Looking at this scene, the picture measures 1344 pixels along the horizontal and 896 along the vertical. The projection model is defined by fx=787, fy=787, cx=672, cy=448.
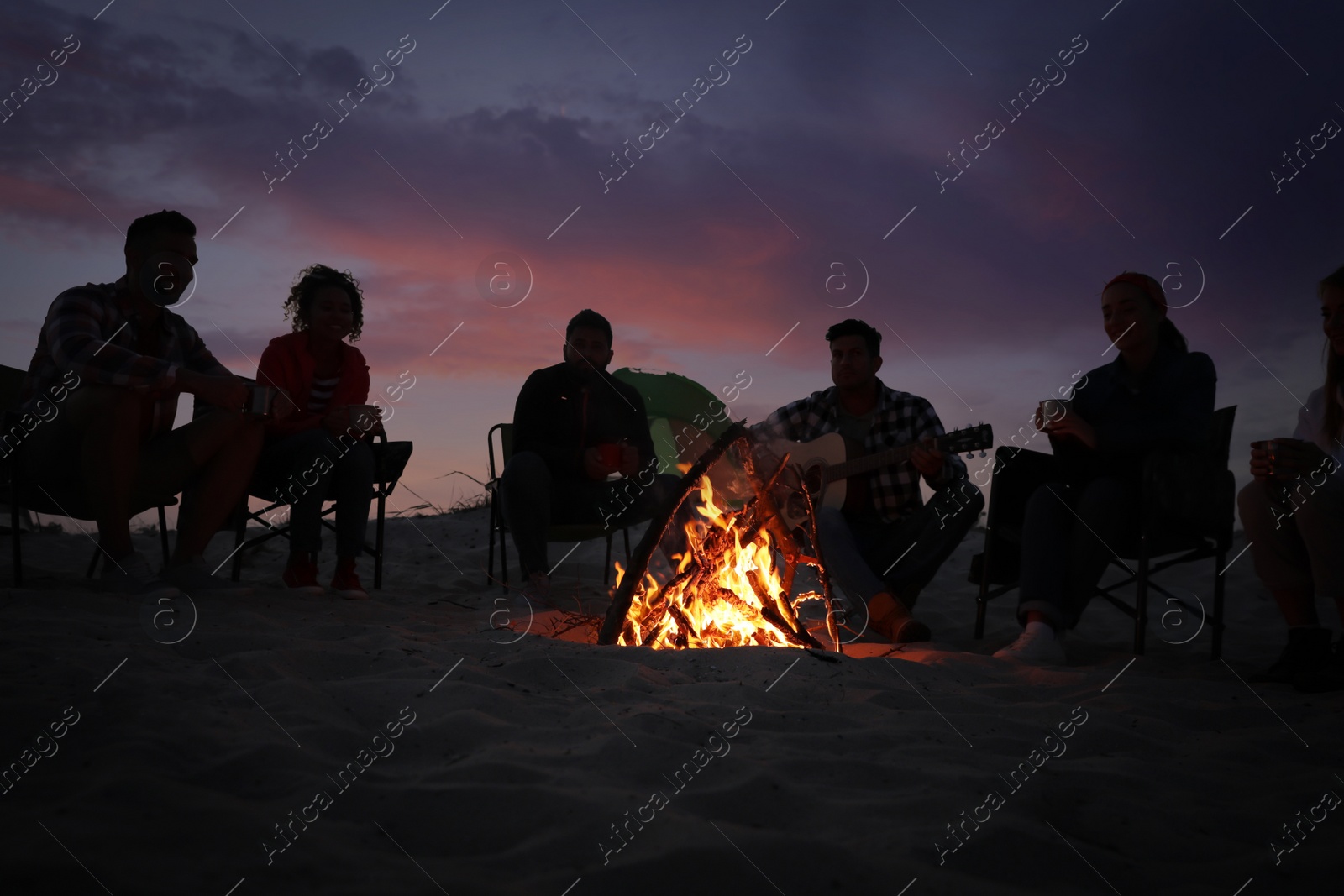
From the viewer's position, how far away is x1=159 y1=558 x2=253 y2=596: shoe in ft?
10.7

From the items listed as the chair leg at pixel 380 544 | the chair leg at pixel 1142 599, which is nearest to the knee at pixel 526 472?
the chair leg at pixel 380 544

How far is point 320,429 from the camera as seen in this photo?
3.89 metres

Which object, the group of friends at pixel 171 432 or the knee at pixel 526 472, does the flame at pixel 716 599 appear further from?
the group of friends at pixel 171 432

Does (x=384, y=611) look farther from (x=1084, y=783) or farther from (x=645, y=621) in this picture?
(x=1084, y=783)

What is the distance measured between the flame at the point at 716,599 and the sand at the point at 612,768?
0.33 metres

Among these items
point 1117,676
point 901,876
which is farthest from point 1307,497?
point 901,876

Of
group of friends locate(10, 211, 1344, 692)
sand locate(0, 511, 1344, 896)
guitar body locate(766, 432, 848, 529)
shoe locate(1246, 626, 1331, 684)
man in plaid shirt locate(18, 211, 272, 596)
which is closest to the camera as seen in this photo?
sand locate(0, 511, 1344, 896)

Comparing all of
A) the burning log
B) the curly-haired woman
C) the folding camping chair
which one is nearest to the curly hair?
the curly-haired woman

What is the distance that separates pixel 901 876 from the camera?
4.38 ft

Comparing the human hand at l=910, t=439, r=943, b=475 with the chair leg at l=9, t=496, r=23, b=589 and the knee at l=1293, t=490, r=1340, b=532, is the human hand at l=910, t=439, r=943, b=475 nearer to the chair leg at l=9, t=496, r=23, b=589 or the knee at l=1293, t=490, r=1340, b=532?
the knee at l=1293, t=490, r=1340, b=532

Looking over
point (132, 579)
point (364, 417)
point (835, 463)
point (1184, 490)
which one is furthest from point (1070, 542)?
point (132, 579)

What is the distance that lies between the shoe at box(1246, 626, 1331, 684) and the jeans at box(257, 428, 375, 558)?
12.6 ft

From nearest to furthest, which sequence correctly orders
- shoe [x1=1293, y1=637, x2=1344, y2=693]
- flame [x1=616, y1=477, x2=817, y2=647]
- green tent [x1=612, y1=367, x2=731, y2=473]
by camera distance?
shoe [x1=1293, y1=637, x2=1344, y2=693] < flame [x1=616, y1=477, x2=817, y2=647] < green tent [x1=612, y1=367, x2=731, y2=473]

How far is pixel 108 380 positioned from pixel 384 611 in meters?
1.45
